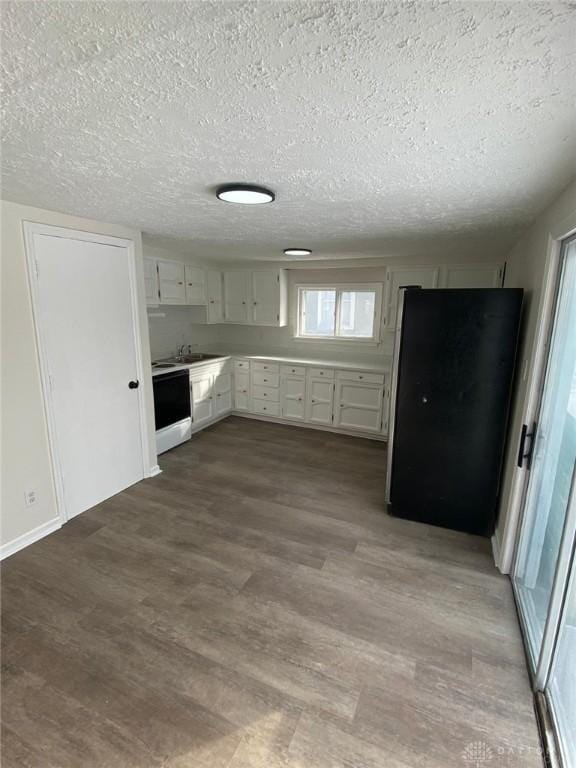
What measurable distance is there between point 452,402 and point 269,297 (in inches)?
128

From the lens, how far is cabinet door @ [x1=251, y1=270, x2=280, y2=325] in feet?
16.8

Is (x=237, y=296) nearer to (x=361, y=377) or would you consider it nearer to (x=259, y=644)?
(x=361, y=377)

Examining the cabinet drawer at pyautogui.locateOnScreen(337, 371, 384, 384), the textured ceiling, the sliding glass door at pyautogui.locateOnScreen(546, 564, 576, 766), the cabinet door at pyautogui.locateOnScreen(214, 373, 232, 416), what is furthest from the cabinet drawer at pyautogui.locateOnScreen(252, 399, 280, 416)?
the sliding glass door at pyautogui.locateOnScreen(546, 564, 576, 766)

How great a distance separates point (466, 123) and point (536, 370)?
1421 millimetres

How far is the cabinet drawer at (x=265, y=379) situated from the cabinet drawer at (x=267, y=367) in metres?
0.04

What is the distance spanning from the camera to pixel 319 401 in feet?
15.9

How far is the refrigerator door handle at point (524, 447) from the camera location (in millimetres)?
2053

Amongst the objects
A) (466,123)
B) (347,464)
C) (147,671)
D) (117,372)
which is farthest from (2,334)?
(347,464)

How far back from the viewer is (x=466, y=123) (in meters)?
1.16

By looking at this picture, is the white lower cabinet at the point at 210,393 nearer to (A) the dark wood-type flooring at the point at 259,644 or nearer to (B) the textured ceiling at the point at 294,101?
(A) the dark wood-type flooring at the point at 259,644

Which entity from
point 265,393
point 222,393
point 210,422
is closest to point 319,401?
point 265,393

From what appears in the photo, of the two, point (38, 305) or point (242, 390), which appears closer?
point (38, 305)

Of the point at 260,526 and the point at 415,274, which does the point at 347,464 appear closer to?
the point at 260,526

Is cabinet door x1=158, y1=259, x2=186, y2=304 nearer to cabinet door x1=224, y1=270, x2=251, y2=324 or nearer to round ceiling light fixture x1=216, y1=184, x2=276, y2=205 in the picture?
cabinet door x1=224, y1=270, x2=251, y2=324
